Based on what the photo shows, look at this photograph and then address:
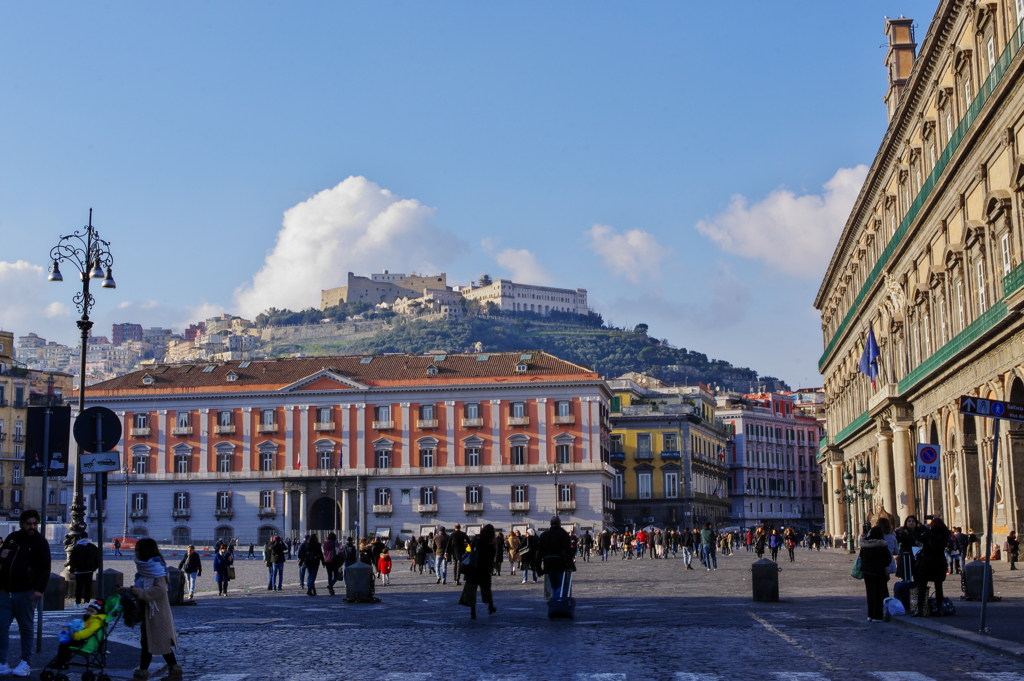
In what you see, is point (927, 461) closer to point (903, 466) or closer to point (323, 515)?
point (903, 466)

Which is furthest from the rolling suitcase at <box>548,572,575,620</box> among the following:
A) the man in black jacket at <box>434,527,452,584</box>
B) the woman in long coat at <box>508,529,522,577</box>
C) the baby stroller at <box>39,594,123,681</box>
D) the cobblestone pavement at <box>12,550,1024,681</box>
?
the woman in long coat at <box>508,529,522,577</box>

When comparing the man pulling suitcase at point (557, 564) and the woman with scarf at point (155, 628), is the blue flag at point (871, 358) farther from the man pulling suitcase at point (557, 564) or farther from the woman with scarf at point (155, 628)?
the woman with scarf at point (155, 628)

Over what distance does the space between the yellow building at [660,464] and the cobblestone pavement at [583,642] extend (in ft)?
245

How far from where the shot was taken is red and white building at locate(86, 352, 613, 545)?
81062 millimetres

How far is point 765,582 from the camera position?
21.3 metres

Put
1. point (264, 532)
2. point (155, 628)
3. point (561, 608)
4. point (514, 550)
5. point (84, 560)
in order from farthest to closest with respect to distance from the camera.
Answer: point (264, 532) < point (514, 550) < point (84, 560) < point (561, 608) < point (155, 628)

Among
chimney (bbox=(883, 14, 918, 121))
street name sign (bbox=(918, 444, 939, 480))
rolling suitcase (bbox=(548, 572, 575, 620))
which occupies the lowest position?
rolling suitcase (bbox=(548, 572, 575, 620))

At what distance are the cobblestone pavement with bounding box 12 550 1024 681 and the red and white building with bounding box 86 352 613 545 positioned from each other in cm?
5592

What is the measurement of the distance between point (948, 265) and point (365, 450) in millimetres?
54982

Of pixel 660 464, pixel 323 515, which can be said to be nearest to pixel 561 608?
pixel 323 515

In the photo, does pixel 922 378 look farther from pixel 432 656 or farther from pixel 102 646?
pixel 102 646

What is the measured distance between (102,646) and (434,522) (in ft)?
234

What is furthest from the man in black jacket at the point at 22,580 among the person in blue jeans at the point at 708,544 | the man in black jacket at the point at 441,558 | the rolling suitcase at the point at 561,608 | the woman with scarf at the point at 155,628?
the person in blue jeans at the point at 708,544

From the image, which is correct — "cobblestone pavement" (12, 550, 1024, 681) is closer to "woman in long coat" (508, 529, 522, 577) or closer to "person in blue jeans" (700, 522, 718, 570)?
"person in blue jeans" (700, 522, 718, 570)
